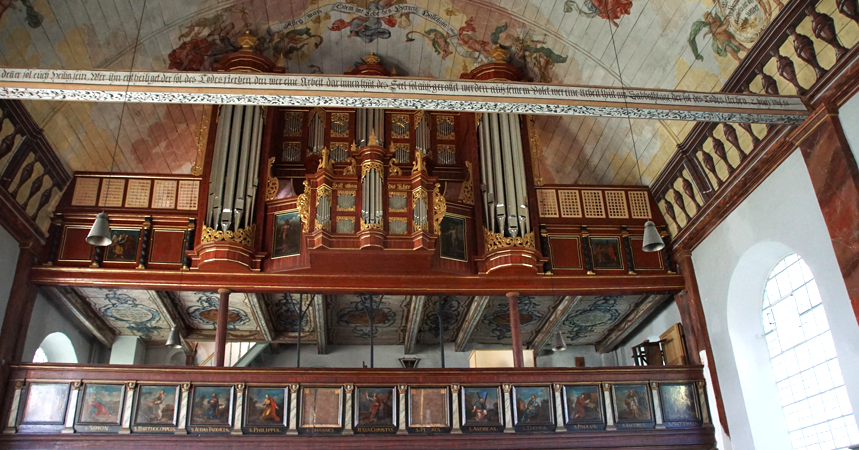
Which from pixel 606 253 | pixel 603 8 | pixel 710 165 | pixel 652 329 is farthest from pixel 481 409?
pixel 603 8

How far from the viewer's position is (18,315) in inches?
538

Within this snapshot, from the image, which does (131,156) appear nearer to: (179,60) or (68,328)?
(179,60)

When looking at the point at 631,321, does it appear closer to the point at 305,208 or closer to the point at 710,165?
the point at 710,165

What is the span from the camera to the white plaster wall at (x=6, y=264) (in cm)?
1325

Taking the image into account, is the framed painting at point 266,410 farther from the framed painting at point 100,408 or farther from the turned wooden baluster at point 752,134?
the turned wooden baluster at point 752,134

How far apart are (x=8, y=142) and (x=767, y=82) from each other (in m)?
12.9

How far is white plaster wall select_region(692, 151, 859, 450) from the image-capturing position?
11305 millimetres

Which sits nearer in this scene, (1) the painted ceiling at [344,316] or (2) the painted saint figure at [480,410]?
(2) the painted saint figure at [480,410]

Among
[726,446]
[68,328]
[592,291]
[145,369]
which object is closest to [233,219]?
[145,369]

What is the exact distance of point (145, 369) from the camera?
13.5 metres

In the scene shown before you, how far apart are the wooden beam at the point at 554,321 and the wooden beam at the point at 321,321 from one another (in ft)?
17.0

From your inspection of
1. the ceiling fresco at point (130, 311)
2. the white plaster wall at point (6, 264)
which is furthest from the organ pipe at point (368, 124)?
the white plaster wall at point (6, 264)

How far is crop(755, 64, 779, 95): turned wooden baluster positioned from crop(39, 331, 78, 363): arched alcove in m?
14.8

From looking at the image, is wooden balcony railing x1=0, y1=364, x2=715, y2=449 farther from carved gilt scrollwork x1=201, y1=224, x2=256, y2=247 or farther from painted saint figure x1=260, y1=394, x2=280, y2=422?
carved gilt scrollwork x1=201, y1=224, x2=256, y2=247
